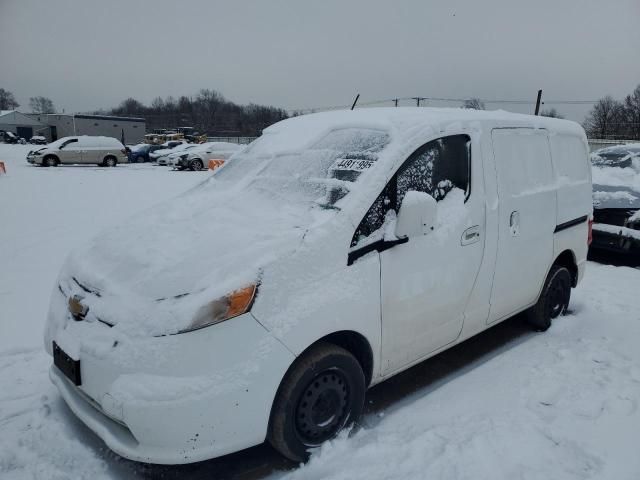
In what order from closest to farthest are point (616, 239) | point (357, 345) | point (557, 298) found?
point (357, 345), point (557, 298), point (616, 239)

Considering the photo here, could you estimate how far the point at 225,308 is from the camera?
7.13ft

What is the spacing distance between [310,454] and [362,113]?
2.24 meters

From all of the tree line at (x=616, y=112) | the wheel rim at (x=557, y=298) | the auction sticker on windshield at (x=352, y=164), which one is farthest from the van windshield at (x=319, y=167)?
the tree line at (x=616, y=112)

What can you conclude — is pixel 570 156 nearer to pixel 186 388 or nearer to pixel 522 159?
pixel 522 159

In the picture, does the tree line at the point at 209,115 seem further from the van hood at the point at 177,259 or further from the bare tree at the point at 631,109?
the van hood at the point at 177,259

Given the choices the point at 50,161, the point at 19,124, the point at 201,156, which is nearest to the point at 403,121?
the point at 201,156

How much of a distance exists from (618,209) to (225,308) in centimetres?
654

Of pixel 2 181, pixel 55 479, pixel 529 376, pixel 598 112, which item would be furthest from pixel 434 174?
pixel 598 112

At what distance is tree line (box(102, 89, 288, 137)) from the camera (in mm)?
82688

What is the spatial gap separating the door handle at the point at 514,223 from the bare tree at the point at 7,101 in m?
131

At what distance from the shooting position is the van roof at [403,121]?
9.98ft

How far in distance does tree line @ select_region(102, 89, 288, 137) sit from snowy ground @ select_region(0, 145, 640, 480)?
73.8 metres

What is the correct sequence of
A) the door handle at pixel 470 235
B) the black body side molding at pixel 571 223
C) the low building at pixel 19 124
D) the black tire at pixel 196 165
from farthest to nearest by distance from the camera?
the low building at pixel 19 124
the black tire at pixel 196 165
the black body side molding at pixel 571 223
the door handle at pixel 470 235

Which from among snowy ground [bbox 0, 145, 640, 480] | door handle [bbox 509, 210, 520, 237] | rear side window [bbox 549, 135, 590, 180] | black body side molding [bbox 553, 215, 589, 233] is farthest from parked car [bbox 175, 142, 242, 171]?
door handle [bbox 509, 210, 520, 237]
